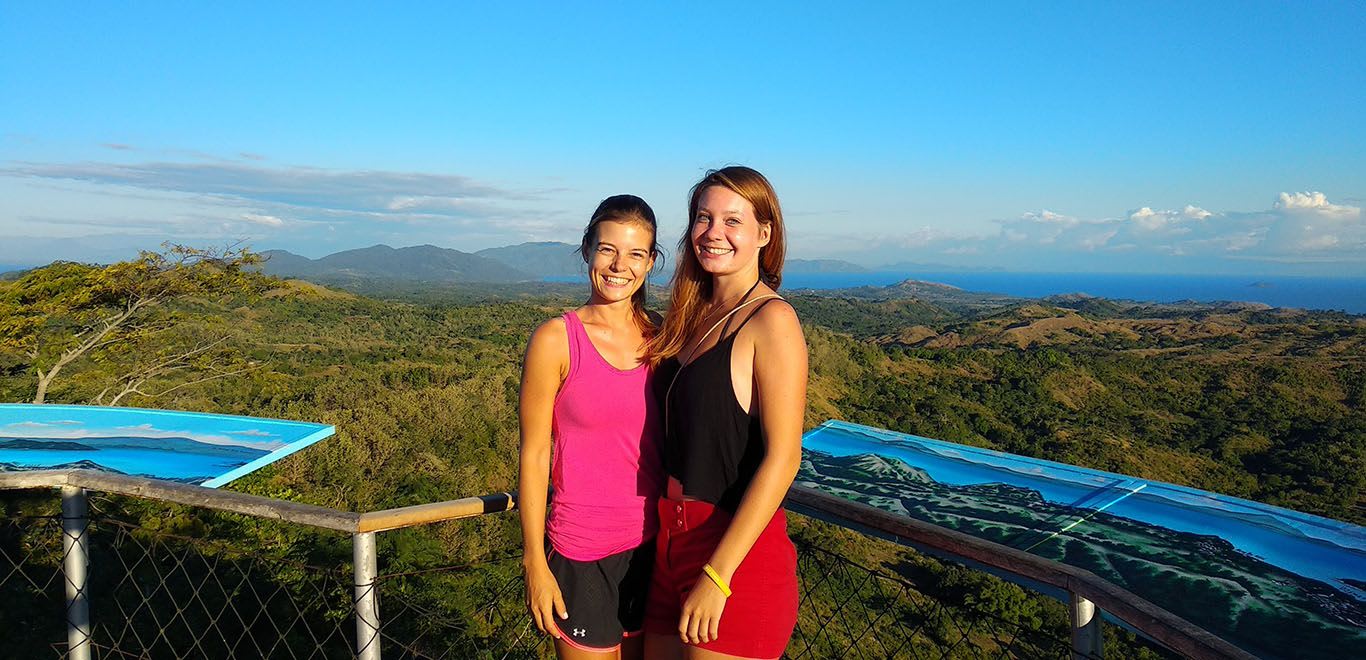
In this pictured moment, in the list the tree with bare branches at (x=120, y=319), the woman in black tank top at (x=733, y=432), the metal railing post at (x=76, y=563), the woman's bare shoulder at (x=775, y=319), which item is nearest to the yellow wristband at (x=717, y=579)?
the woman in black tank top at (x=733, y=432)

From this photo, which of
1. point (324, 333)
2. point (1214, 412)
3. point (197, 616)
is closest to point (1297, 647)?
point (197, 616)

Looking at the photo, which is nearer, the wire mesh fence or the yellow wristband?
the yellow wristband

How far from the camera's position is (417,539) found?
928 cm

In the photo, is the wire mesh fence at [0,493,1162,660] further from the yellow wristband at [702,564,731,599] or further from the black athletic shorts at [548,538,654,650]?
the yellow wristband at [702,564,731,599]

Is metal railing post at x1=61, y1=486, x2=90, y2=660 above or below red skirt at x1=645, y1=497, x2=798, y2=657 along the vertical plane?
below

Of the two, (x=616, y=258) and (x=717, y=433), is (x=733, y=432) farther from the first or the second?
(x=616, y=258)

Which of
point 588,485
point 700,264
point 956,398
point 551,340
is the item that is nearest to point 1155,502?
point 700,264

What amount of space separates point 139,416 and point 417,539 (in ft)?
10.2

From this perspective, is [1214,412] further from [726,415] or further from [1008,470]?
[726,415]

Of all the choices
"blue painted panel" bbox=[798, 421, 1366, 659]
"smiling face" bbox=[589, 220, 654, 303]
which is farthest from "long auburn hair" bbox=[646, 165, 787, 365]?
"blue painted panel" bbox=[798, 421, 1366, 659]

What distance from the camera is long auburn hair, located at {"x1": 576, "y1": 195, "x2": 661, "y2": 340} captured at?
178cm

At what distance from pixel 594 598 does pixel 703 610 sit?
29 centimetres

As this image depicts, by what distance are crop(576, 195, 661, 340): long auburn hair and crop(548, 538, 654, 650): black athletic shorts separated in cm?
50

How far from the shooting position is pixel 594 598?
65.5 inches
